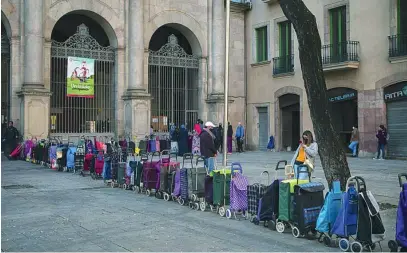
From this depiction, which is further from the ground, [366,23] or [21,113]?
[366,23]

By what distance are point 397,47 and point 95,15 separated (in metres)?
15.4

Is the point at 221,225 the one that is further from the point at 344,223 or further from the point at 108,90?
the point at 108,90

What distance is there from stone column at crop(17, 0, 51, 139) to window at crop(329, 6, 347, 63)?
14.6 m

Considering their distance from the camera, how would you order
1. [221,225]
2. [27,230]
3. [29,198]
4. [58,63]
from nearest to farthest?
[27,230], [221,225], [29,198], [58,63]

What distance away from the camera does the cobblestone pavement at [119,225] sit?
7090mm

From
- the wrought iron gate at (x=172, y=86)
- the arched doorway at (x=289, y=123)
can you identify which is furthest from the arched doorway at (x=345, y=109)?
the wrought iron gate at (x=172, y=86)

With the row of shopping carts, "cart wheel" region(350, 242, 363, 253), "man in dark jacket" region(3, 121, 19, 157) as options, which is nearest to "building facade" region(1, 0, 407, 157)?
"man in dark jacket" region(3, 121, 19, 157)

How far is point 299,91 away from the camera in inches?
1048

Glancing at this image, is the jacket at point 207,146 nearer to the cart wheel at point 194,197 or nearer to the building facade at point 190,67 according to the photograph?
the cart wheel at point 194,197

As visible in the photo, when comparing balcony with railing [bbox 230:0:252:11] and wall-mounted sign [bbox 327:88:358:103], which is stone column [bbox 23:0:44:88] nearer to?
balcony with railing [bbox 230:0:252:11]

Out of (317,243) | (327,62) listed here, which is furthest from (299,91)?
(317,243)

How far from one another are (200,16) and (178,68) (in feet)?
11.7

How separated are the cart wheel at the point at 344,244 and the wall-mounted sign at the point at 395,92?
1669 centimetres

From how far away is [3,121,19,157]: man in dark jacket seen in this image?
21.5m
